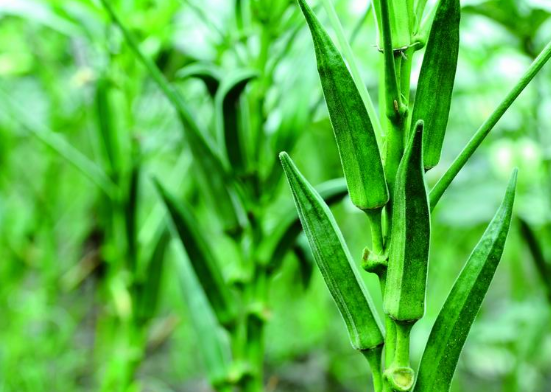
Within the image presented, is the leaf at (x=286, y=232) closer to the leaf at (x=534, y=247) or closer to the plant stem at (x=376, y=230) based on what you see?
the plant stem at (x=376, y=230)

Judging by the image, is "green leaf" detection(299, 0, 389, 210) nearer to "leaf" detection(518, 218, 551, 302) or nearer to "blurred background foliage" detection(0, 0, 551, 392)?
"blurred background foliage" detection(0, 0, 551, 392)

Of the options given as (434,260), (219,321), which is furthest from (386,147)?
(434,260)

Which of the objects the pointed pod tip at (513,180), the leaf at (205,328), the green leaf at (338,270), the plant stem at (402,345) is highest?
the pointed pod tip at (513,180)

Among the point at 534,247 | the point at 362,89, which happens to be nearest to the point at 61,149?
the point at 362,89

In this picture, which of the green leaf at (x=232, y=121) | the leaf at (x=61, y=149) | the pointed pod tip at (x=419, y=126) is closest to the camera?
the pointed pod tip at (x=419, y=126)

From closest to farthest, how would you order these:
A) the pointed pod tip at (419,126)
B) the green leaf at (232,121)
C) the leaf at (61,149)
Result: 1. the pointed pod tip at (419,126)
2. the green leaf at (232,121)
3. the leaf at (61,149)

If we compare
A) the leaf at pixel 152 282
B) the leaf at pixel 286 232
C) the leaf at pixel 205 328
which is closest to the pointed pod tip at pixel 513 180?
the leaf at pixel 286 232

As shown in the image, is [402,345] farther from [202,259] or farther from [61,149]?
[61,149]

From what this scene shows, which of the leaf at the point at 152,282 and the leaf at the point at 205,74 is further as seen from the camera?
the leaf at the point at 152,282
